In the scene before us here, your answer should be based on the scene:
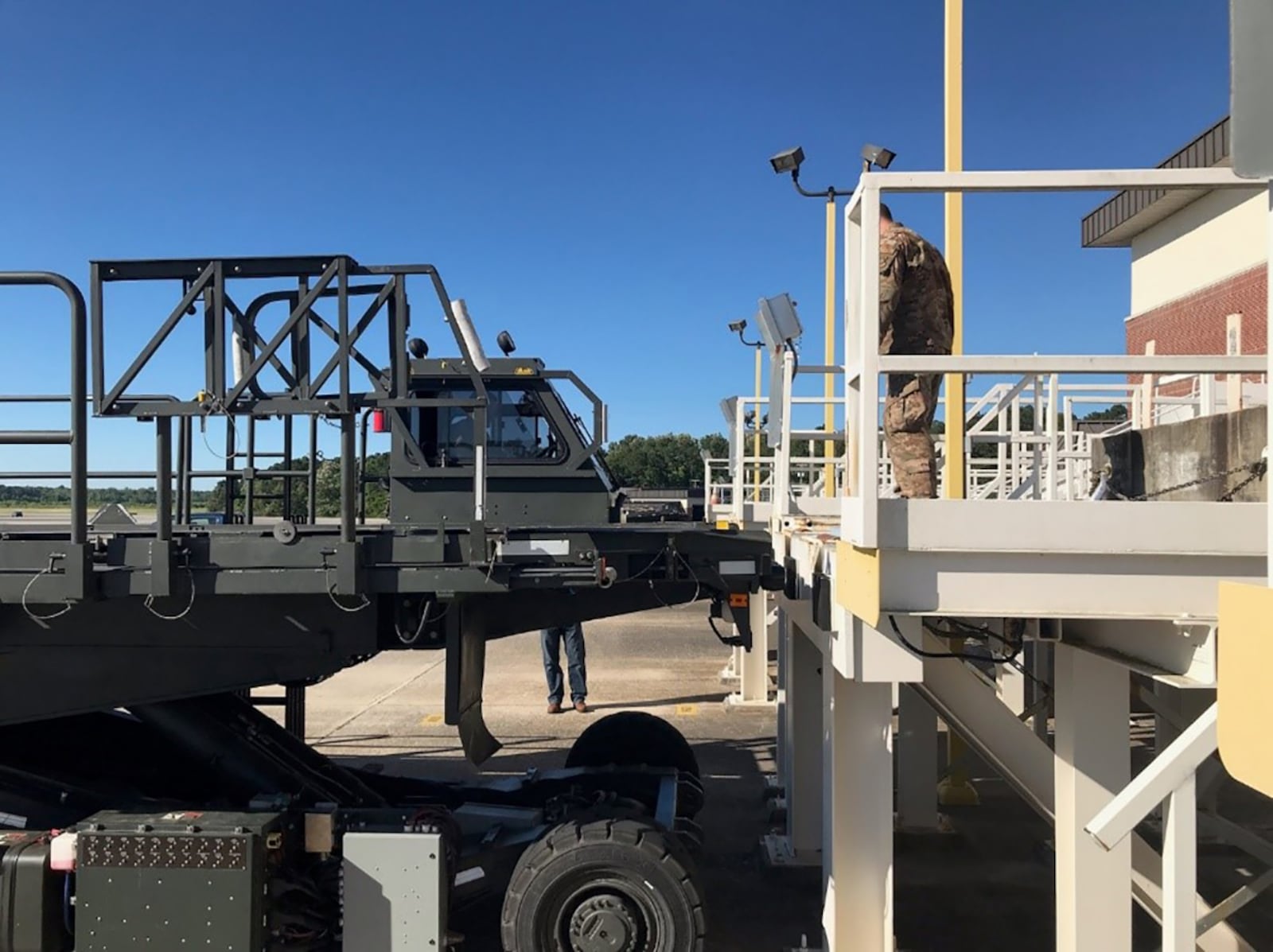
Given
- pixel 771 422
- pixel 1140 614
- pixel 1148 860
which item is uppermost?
pixel 771 422

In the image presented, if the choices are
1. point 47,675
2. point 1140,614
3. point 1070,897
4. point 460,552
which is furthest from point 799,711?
point 47,675

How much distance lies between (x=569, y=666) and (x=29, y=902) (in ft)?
23.9

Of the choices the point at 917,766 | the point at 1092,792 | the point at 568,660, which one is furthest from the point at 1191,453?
the point at 568,660

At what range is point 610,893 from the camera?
420 cm

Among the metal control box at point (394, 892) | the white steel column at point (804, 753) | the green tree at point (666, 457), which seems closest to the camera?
the metal control box at point (394, 892)

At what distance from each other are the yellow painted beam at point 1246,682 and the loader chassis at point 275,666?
107 inches

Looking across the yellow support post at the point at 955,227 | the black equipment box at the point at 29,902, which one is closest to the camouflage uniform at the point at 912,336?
the yellow support post at the point at 955,227

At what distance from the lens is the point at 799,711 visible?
6.47 m

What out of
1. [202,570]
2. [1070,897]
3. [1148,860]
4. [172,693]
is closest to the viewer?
[1070,897]

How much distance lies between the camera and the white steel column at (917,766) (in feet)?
22.3

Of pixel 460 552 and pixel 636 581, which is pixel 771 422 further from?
pixel 460 552

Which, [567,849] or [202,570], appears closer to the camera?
[202,570]

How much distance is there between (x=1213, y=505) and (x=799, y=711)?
4.19 metres

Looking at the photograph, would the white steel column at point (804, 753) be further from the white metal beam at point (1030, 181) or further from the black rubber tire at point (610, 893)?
the white metal beam at point (1030, 181)
